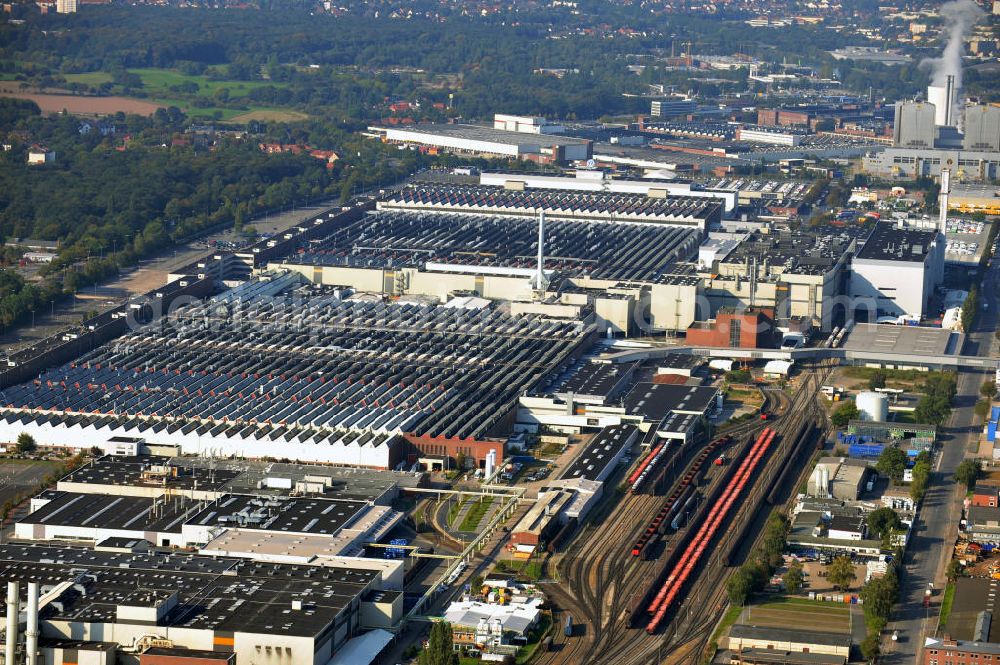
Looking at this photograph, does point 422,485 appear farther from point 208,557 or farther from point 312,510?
point 208,557

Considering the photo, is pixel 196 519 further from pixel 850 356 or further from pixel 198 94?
pixel 198 94

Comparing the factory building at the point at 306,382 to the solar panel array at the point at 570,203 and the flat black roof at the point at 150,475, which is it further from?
the solar panel array at the point at 570,203

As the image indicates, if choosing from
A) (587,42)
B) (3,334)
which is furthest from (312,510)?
(587,42)

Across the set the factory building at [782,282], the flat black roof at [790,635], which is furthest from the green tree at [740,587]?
the factory building at [782,282]

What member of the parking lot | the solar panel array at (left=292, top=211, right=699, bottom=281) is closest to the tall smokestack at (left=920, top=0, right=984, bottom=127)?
the parking lot

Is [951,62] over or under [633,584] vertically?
over

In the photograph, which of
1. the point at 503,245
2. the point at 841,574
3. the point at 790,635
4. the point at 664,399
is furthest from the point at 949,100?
the point at 790,635

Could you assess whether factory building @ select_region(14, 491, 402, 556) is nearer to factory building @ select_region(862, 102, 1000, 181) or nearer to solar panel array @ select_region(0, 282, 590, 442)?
solar panel array @ select_region(0, 282, 590, 442)
